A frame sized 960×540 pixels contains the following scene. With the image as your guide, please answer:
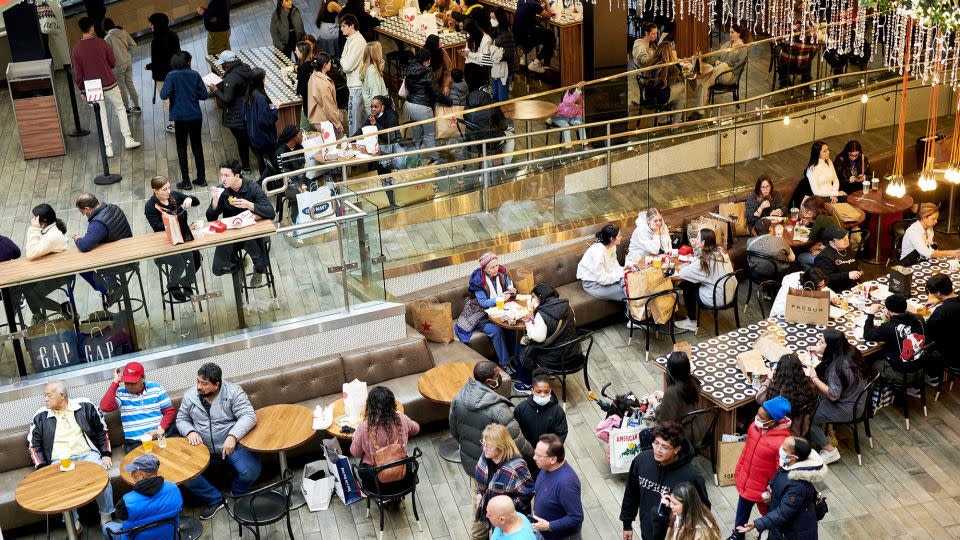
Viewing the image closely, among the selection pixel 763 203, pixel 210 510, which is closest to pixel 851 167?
pixel 763 203

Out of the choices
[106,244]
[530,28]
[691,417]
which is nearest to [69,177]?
[106,244]

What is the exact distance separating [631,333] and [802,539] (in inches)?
161

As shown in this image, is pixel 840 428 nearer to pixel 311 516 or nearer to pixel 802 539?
pixel 802 539

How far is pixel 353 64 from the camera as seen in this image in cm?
1319

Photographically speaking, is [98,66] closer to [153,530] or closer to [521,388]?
[521,388]

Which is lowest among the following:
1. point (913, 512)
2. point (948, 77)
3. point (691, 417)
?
point (913, 512)

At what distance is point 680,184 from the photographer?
41.1ft

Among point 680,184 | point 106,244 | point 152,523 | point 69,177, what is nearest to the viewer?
point 152,523

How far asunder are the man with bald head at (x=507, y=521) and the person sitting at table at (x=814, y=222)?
596 centimetres

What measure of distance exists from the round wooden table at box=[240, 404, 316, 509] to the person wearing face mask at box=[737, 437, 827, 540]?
3423 mm

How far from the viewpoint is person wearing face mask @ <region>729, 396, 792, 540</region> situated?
746 cm

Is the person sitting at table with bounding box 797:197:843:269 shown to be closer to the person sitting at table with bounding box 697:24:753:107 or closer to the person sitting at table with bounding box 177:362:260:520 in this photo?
the person sitting at table with bounding box 697:24:753:107

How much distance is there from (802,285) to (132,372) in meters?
5.59

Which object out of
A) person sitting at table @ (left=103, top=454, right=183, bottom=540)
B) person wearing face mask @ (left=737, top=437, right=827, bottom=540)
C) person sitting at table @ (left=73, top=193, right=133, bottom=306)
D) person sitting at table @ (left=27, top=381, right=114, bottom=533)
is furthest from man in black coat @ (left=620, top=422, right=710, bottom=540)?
person sitting at table @ (left=73, top=193, right=133, bottom=306)
